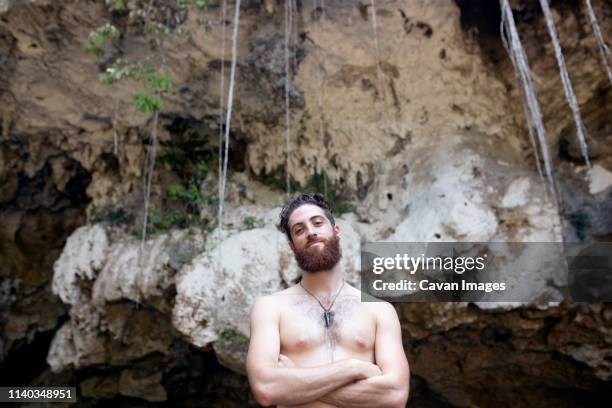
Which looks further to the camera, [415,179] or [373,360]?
[415,179]

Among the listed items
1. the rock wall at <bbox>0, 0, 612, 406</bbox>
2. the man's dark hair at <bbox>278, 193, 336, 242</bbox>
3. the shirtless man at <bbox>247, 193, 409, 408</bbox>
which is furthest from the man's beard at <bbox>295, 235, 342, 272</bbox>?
the rock wall at <bbox>0, 0, 612, 406</bbox>

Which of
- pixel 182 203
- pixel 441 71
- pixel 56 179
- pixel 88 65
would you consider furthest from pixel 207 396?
pixel 441 71

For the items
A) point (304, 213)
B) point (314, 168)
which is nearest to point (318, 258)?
point (304, 213)

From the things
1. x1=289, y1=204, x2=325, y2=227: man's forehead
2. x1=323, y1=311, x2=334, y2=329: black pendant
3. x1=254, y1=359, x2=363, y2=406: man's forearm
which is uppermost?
x1=289, y1=204, x2=325, y2=227: man's forehead

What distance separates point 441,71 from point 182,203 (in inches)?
145

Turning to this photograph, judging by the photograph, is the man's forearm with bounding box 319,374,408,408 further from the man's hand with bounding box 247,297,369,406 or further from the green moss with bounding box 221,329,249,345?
the green moss with bounding box 221,329,249,345

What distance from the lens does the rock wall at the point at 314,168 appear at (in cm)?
441

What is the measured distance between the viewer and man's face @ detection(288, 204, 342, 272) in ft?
7.10

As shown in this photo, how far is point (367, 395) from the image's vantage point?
1865 mm

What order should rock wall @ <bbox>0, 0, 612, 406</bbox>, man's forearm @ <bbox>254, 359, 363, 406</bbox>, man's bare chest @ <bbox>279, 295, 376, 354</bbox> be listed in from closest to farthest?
man's forearm @ <bbox>254, 359, 363, 406</bbox> → man's bare chest @ <bbox>279, 295, 376, 354</bbox> → rock wall @ <bbox>0, 0, 612, 406</bbox>

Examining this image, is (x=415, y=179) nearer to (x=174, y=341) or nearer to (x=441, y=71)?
(x=441, y=71)

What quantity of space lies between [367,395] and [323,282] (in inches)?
23.0

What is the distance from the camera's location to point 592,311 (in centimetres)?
412

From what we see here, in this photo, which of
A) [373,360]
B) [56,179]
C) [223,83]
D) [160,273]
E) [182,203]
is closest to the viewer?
[373,360]
